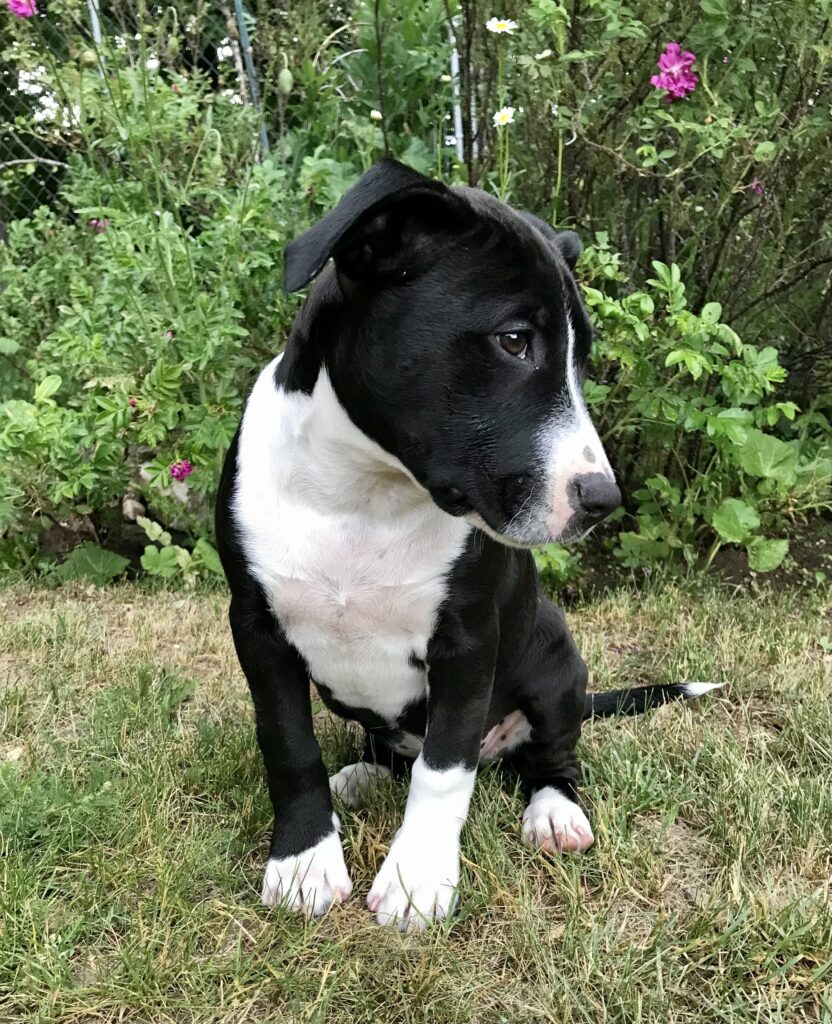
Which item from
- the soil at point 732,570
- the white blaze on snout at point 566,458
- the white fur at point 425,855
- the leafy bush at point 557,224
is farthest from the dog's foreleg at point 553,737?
the soil at point 732,570

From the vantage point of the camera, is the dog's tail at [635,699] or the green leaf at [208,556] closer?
the dog's tail at [635,699]

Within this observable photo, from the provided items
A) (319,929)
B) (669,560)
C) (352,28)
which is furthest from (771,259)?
(319,929)

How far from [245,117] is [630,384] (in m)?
2.09

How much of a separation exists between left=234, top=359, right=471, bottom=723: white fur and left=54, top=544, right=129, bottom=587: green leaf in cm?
231

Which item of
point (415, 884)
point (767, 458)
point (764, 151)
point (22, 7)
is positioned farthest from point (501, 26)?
point (415, 884)

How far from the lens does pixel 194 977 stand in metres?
1.83

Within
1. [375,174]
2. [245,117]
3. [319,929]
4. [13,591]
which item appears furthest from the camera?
[245,117]

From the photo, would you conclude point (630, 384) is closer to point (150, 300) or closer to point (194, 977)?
point (150, 300)

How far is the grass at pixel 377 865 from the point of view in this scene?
1810 millimetres

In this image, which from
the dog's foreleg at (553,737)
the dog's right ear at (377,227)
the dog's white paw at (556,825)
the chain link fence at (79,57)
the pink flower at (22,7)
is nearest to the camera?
the dog's right ear at (377,227)

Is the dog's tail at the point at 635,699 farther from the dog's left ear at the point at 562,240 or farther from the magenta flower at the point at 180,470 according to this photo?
the magenta flower at the point at 180,470

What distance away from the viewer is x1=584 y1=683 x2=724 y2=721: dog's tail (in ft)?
9.30

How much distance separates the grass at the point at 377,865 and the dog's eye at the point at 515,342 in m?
1.12

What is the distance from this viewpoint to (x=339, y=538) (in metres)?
2.05
